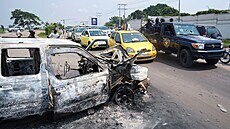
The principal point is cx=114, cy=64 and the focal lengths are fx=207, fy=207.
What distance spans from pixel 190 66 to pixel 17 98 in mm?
7315

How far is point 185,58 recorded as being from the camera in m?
9.03

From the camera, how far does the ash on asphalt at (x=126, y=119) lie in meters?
4.01

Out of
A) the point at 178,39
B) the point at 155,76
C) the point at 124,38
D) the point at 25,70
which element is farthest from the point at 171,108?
the point at 124,38

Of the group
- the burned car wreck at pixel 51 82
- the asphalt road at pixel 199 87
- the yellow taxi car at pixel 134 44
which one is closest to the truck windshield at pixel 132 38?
the yellow taxi car at pixel 134 44

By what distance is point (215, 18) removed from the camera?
27.9 m

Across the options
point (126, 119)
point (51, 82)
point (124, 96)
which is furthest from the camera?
point (124, 96)

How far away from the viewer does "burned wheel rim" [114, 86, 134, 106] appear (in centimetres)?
494

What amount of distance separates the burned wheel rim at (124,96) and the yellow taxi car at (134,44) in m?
4.41

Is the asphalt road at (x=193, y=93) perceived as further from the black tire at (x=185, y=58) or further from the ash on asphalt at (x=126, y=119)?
the black tire at (x=185, y=58)

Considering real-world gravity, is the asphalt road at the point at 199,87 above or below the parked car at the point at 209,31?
below

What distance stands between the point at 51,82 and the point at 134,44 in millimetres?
6597

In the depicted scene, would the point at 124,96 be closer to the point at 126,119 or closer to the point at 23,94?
the point at 126,119

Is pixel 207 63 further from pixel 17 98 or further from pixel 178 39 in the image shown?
pixel 17 98

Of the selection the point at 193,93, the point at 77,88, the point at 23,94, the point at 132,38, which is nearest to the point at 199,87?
the point at 193,93
